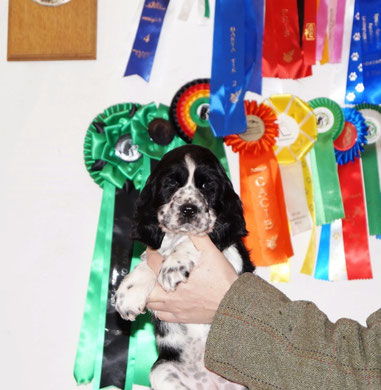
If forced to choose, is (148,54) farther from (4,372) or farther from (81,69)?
(4,372)

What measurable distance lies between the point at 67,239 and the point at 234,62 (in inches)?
56.1

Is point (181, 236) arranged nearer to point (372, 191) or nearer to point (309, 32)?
point (372, 191)

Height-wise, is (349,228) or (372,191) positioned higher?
(372,191)

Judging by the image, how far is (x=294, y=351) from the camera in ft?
4.15

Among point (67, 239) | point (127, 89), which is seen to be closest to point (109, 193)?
point (67, 239)

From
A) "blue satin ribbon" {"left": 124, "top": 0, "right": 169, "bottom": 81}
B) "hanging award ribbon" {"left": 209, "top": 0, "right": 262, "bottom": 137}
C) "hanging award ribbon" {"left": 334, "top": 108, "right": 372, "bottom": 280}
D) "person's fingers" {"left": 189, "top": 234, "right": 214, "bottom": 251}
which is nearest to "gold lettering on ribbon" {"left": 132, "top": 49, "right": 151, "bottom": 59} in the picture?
"blue satin ribbon" {"left": 124, "top": 0, "right": 169, "bottom": 81}

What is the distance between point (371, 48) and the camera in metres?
3.08

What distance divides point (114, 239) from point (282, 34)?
1.55 m

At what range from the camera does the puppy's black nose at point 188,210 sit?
1.94 metres

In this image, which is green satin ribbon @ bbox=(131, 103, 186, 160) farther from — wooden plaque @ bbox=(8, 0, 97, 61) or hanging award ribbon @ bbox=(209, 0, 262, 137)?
wooden plaque @ bbox=(8, 0, 97, 61)

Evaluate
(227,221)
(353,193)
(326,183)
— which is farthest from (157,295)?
(353,193)

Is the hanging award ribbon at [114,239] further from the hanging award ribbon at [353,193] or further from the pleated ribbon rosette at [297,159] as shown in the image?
the hanging award ribbon at [353,193]

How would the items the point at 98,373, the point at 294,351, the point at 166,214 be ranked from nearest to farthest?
the point at 294,351 < the point at 166,214 < the point at 98,373

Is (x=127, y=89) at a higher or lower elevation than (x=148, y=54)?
lower
